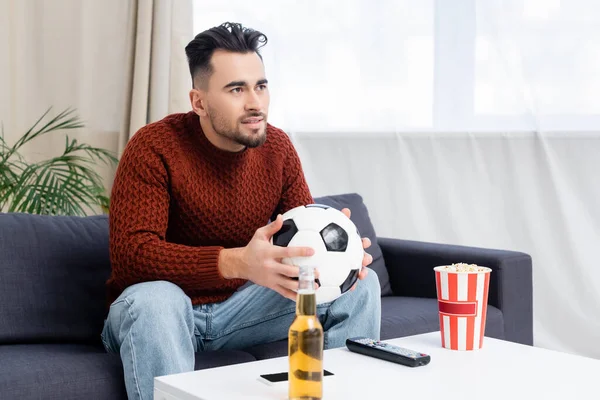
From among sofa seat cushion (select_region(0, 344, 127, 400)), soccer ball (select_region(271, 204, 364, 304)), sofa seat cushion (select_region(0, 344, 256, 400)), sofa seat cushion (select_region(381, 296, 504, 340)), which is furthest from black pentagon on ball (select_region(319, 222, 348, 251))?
sofa seat cushion (select_region(381, 296, 504, 340))

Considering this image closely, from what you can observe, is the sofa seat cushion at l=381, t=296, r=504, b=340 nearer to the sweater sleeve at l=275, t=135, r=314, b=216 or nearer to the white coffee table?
the sweater sleeve at l=275, t=135, r=314, b=216

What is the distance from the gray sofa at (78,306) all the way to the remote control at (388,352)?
402 mm

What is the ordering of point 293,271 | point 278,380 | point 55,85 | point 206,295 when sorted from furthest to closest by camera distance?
point 55,85
point 206,295
point 293,271
point 278,380

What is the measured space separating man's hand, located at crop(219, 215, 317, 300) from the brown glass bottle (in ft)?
1.14

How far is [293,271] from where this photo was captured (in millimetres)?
1537

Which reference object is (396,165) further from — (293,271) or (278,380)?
(278,380)

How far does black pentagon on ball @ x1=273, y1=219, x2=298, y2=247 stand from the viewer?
1562mm

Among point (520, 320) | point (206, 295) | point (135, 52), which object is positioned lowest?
point (520, 320)

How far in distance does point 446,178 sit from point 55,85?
69.6 inches

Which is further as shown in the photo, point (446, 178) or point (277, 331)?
point (446, 178)

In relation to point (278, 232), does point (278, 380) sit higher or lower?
lower

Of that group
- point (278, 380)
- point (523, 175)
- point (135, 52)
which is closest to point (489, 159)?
point (523, 175)

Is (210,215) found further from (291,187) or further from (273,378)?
(273,378)

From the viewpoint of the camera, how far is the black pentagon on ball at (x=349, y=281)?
1588mm
